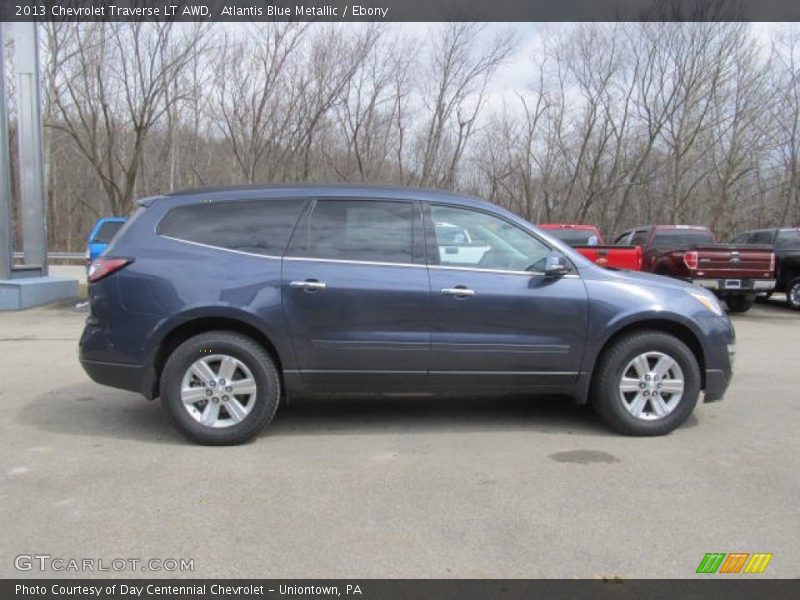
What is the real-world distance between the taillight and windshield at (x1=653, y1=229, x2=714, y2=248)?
1278 centimetres

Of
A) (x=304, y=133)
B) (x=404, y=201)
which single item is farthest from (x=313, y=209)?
(x=304, y=133)

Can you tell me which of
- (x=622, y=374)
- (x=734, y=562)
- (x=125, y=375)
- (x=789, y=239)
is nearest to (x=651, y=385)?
(x=622, y=374)

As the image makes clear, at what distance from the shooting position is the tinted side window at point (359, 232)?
195 inches

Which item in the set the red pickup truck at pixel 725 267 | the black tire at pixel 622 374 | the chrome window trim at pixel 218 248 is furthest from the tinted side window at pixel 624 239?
the chrome window trim at pixel 218 248

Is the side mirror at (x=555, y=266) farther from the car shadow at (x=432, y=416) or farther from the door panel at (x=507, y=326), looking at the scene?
the car shadow at (x=432, y=416)

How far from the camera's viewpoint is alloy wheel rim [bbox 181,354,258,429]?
4.78 meters

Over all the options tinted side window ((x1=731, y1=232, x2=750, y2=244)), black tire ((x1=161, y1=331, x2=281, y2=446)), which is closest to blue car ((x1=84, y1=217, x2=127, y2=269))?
black tire ((x1=161, y1=331, x2=281, y2=446))

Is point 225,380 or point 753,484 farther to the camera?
point 225,380

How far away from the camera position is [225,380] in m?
4.79

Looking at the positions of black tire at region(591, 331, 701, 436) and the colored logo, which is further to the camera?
black tire at region(591, 331, 701, 436)

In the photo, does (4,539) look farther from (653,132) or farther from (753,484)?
(653,132)

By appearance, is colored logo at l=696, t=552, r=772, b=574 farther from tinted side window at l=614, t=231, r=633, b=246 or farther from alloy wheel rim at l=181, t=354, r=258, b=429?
tinted side window at l=614, t=231, r=633, b=246

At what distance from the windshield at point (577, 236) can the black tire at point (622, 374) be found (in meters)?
9.16

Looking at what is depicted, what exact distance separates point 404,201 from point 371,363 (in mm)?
1257
